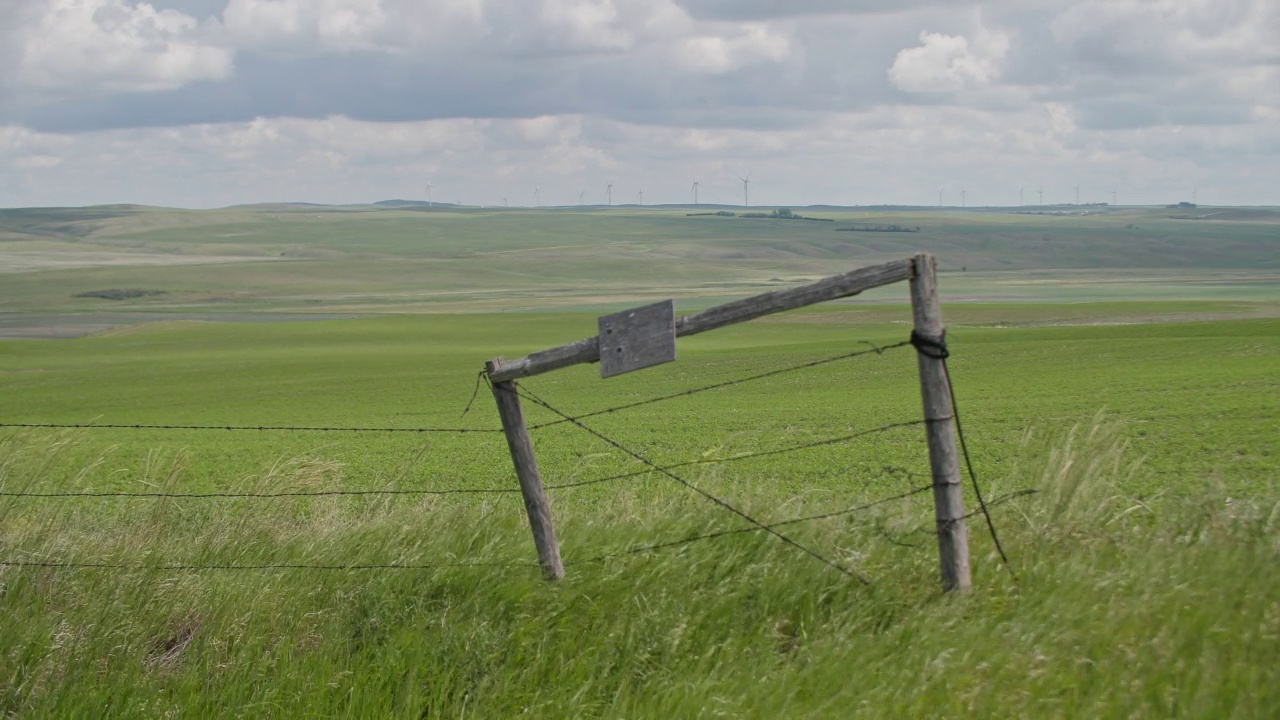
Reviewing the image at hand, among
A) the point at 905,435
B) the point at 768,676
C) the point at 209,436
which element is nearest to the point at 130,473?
the point at 209,436

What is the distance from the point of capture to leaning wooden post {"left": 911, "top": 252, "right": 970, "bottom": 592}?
625cm

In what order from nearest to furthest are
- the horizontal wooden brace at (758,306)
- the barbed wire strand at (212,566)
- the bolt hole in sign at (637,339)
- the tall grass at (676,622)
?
the tall grass at (676,622), the horizontal wooden brace at (758,306), the bolt hole in sign at (637,339), the barbed wire strand at (212,566)

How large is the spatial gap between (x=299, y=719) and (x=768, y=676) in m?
2.27

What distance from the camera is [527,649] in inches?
245

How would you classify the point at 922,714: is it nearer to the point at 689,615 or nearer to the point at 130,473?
the point at 689,615

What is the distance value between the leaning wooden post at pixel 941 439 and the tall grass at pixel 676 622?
21 centimetres

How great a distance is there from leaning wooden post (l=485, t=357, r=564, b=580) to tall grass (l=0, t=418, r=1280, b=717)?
124mm

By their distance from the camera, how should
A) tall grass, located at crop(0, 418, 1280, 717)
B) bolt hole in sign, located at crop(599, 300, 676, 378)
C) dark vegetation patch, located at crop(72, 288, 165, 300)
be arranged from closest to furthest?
tall grass, located at crop(0, 418, 1280, 717) < bolt hole in sign, located at crop(599, 300, 676, 378) < dark vegetation patch, located at crop(72, 288, 165, 300)

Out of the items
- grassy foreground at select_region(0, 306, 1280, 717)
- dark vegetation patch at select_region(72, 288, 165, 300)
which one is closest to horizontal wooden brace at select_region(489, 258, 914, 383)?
grassy foreground at select_region(0, 306, 1280, 717)

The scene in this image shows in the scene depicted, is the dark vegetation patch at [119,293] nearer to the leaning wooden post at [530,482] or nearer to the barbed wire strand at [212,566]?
the barbed wire strand at [212,566]

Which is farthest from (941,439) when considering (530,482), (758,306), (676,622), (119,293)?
(119,293)

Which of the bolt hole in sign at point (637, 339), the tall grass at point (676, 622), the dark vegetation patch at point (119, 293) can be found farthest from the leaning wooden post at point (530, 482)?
the dark vegetation patch at point (119, 293)

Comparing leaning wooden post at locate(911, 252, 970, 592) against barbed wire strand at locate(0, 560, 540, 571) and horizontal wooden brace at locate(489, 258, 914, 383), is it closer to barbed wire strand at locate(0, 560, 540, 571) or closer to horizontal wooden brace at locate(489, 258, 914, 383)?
horizontal wooden brace at locate(489, 258, 914, 383)

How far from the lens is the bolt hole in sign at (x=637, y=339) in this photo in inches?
253
